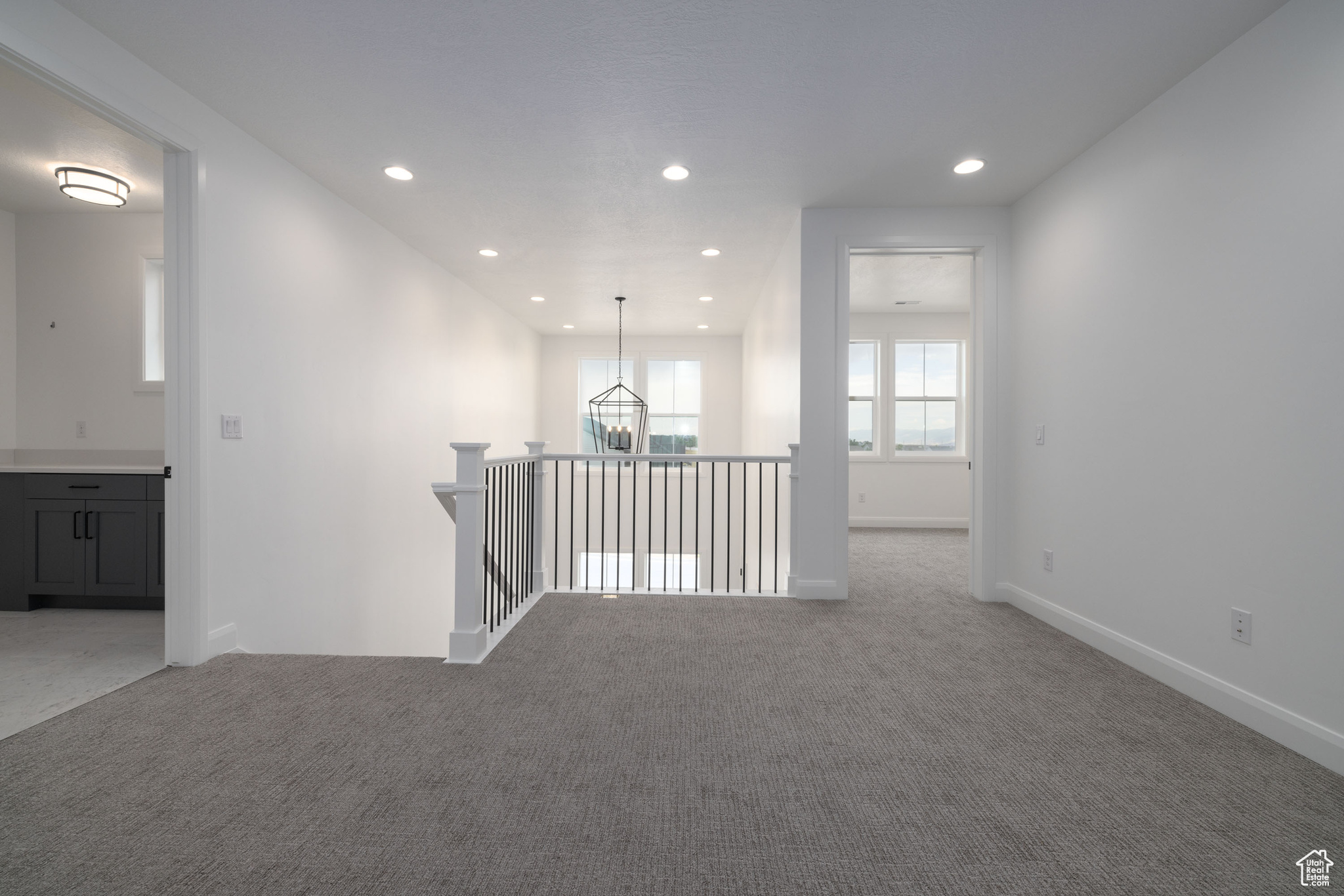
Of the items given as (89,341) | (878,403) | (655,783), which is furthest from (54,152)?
(878,403)

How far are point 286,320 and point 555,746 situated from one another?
8.63 feet

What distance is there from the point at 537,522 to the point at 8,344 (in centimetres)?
365

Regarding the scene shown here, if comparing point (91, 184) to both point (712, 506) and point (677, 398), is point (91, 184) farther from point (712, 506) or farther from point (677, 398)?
point (677, 398)

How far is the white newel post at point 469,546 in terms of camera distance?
2.66m

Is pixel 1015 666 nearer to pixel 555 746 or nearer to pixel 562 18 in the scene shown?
pixel 555 746

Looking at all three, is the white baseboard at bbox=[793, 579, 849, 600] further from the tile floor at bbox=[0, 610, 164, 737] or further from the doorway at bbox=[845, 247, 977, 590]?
the doorway at bbox=[845, 247, 977, 590]

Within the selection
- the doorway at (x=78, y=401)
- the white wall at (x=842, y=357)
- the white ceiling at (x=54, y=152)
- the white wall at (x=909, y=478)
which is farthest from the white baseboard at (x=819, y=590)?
the white ceiling at (x=54, y=152)

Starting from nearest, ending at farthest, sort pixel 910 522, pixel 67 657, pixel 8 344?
pixel 67 657 → pixel 8 344 → pixel 910 522

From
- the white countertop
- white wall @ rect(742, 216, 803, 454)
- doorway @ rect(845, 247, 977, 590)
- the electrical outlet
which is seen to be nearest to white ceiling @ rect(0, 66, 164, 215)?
the white countertop

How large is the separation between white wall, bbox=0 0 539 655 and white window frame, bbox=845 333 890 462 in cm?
474

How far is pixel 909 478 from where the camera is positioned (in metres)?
7.13

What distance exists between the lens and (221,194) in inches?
106

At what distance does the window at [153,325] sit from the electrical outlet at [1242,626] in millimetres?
5768

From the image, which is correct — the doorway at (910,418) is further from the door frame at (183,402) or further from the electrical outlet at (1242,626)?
the door frame at (183,402)
